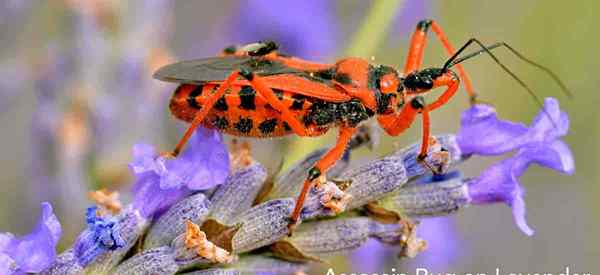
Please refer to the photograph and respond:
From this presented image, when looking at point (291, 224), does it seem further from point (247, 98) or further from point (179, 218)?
point (247, 98)

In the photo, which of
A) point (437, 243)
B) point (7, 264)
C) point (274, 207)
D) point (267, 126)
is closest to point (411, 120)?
point (267, 126)

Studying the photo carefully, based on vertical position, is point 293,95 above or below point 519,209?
above

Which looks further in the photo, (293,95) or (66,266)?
(293,95)

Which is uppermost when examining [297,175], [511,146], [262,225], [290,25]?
[290,25]

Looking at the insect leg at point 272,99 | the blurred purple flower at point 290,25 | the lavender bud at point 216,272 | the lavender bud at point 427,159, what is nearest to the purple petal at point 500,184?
the lavender bud at point 427,159

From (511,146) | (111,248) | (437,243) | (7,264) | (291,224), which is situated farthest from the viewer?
A: (437,243)

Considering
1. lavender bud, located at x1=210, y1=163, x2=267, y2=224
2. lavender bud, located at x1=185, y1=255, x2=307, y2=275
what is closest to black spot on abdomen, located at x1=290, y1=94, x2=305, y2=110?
lavender bud, located at x1=210, y1=163, x2=267, y2=224

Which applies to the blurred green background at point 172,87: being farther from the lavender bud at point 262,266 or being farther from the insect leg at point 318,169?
the lavender bud at point 262,266
